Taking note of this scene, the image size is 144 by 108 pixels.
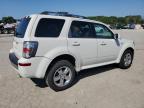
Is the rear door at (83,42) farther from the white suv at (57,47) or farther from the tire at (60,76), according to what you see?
the tire at (60,76)

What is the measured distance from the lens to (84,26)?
236 inches

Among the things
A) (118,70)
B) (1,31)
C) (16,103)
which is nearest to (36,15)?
(16,103)

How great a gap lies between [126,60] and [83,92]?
116 inches

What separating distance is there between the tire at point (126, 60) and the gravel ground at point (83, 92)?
0.52 meters

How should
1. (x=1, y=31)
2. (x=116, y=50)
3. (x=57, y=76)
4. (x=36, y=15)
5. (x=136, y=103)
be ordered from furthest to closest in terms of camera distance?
(x=1, y=31) < (x=116, y=50) < (x=57, y=76) < (x=36, y=15) < (x=136, y=103)

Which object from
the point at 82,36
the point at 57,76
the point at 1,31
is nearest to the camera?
the point at 57,76

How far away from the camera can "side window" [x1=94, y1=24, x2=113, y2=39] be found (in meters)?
6.36

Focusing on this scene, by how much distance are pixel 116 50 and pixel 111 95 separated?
2.30 metres

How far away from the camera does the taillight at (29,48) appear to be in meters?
4.75

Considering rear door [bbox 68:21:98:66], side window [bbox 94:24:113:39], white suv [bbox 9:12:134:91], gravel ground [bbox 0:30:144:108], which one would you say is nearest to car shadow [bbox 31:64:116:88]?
gravel ground [bbox 0:30:144:108]

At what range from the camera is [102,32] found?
21.7 ft

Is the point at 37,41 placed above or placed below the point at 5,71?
above

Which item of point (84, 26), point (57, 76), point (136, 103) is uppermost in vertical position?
point (84, 26)

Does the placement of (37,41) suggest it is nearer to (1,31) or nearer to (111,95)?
(111,95)
